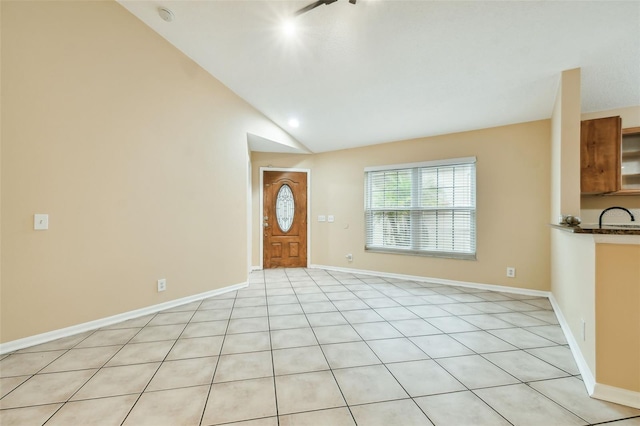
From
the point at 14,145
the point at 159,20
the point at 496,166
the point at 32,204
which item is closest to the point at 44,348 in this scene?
the point at 32,204

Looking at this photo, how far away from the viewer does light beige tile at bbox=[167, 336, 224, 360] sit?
2.07m

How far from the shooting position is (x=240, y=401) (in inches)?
61.2

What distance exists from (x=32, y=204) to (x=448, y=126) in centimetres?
481

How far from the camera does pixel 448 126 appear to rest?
394cm

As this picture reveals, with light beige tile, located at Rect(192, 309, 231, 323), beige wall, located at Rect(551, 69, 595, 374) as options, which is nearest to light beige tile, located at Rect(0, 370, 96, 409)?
light beige tile, located at Rect(192, 309, 231, 323)

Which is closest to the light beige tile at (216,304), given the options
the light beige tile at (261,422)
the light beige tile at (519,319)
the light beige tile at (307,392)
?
the light beige tile at (307,392)

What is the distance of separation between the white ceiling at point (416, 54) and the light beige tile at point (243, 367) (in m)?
2.98

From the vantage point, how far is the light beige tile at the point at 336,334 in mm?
2328

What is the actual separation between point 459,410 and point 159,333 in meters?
2.48

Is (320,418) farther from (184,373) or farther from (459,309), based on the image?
(459,309)

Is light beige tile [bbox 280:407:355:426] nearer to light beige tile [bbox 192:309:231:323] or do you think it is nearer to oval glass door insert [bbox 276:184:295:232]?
light beige tile [bbox 192:309:231:323]

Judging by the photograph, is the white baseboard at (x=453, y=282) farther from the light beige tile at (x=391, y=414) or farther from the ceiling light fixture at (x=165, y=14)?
the ceiling light fixture at (x=165, y=14)

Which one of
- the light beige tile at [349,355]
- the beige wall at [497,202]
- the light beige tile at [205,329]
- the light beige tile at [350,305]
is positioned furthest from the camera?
the beige wall at [497,202]

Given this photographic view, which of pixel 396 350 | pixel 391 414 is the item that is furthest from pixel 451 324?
pixel 391 414
